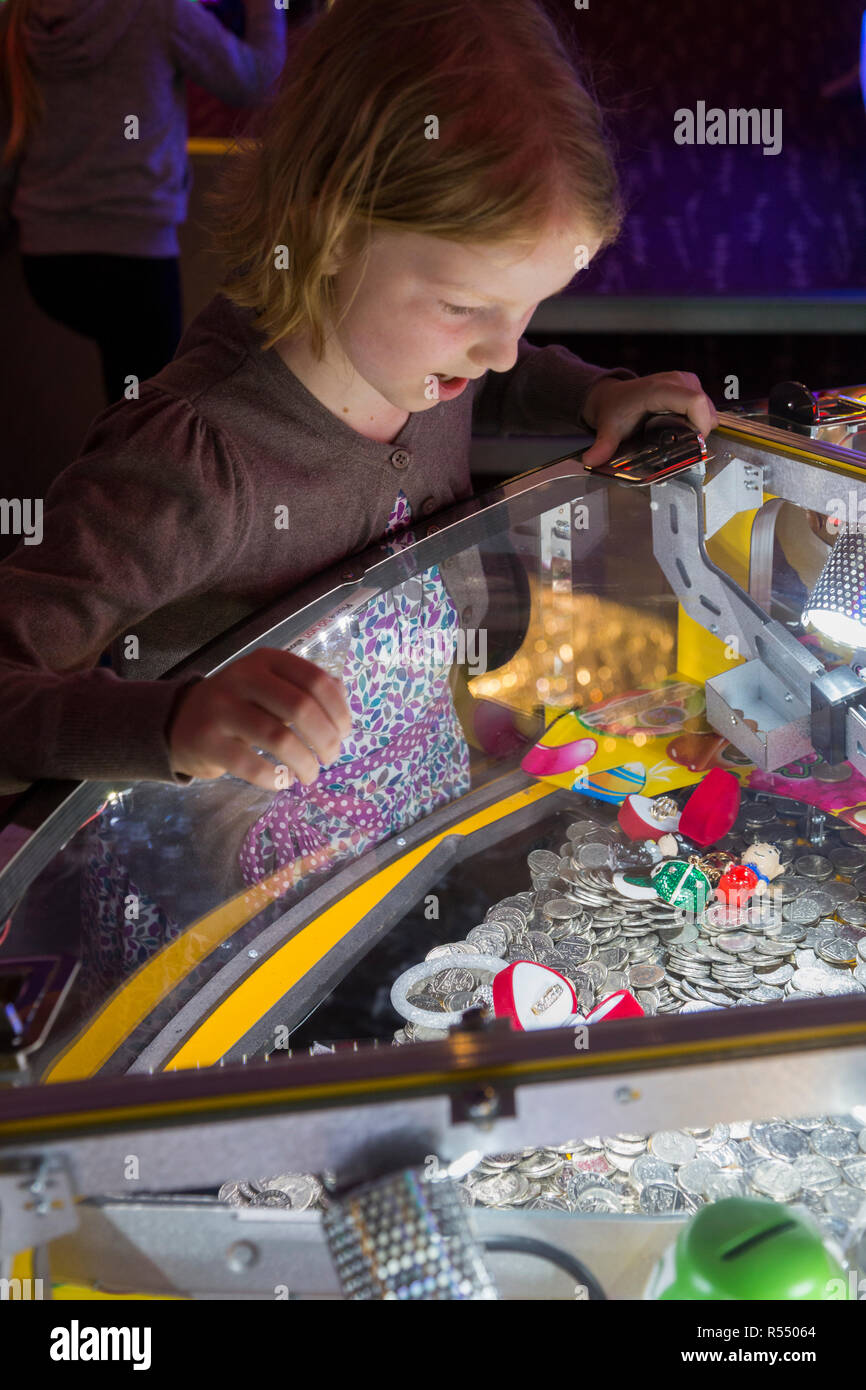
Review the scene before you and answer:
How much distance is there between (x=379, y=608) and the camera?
1.10 m

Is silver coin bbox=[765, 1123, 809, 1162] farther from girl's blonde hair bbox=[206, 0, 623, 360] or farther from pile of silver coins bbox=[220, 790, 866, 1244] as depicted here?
girl's blonde hair bbox=[206, 0, 623, 360]

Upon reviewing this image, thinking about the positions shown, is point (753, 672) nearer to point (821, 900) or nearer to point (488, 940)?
point (821, 900)

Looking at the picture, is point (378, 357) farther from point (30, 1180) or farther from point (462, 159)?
point (30, 1180)

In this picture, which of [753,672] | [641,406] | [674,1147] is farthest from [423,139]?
[674,1147]

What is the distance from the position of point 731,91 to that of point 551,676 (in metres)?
2.92

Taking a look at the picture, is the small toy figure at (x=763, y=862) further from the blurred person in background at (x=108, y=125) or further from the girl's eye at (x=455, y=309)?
the blurred person in background at (x=108, y=125)

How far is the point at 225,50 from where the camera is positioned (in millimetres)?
2629

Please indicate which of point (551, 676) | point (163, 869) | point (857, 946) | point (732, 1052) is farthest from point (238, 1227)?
point (551, 676)

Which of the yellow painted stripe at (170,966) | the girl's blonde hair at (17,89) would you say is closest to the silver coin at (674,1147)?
the yellow painted stripe at (170,966)

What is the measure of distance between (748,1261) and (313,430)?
86 centimetres

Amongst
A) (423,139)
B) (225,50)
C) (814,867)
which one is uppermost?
(225,50)

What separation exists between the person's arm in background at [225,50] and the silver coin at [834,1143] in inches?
97.9

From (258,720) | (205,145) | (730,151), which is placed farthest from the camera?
(730,151)

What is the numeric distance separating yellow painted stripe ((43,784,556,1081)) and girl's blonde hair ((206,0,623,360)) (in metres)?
0.50
